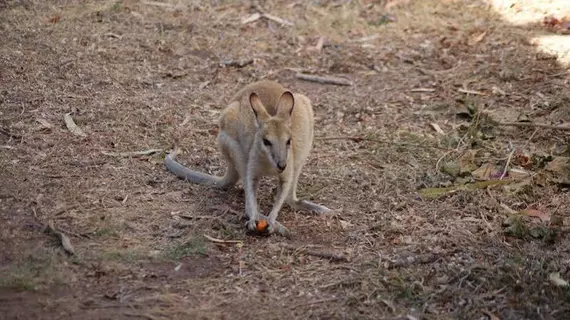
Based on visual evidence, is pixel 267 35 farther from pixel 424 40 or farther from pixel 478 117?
pixel 478 117

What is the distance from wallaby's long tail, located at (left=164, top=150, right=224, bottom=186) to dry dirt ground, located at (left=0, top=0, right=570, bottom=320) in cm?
7

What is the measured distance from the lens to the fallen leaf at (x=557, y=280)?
12.8 feet

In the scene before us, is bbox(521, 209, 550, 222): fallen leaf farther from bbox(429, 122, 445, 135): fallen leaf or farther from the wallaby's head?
the wallaby's head

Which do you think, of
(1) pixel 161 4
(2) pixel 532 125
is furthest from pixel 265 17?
(2) pixel 532 125

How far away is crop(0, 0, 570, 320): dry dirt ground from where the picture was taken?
3.99 metres

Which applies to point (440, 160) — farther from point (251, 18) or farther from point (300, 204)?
point (251, 18)

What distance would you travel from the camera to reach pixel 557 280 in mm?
3939

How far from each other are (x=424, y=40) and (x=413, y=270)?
15.0 ft

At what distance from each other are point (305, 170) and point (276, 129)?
1.12 metres

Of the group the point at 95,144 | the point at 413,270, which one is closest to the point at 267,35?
the point at 95,144

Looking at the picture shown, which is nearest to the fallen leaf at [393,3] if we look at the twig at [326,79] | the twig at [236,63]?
the twig at [326,79]

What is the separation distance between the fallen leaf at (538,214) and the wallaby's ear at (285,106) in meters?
1.70

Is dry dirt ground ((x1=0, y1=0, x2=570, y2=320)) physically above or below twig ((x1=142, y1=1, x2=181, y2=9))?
below

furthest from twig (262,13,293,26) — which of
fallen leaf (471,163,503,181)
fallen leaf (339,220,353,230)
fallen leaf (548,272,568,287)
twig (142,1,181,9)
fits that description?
fallen leaf (548,272,568,287)
